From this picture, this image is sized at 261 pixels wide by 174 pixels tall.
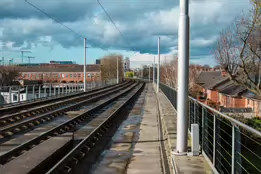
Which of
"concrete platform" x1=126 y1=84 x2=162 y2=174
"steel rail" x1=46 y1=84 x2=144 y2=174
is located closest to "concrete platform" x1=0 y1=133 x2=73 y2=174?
"steel rail" x1=46 y1=84 x2=144 y2=174

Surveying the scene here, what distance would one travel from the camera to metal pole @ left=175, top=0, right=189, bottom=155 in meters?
6.86

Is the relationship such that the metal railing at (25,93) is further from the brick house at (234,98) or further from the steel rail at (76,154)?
the brick house at (234,98)

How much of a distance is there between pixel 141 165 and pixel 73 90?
32900 millimetres

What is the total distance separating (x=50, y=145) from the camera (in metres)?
8.97

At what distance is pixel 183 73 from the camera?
686 cm

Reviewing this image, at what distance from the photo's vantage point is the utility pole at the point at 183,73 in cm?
686

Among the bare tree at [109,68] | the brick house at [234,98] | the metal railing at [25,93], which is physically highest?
the bare tree at [109,68]

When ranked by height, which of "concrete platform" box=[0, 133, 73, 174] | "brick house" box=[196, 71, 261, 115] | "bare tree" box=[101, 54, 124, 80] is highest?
"bare tree" box=[101, 54, 124, 80]

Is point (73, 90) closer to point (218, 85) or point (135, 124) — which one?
point (135, 124)

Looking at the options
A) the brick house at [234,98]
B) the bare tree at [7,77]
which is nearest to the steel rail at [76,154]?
the brick house at [234,98]

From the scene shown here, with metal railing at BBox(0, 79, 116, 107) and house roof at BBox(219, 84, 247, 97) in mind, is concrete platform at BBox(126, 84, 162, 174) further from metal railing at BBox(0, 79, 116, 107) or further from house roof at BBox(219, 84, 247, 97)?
house roof at BBox(219, 84, 247, 97)

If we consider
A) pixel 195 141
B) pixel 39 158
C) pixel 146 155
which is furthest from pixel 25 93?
pixel 195 141

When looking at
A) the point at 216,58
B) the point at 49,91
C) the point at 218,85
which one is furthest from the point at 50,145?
the point at 218,85

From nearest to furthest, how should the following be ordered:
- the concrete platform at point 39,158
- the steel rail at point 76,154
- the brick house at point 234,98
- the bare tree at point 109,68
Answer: the concrete platform at point 39,158 < the steel rail at point 76,154 < the brick house at point 234,98 < the bare tree at point 109,68
